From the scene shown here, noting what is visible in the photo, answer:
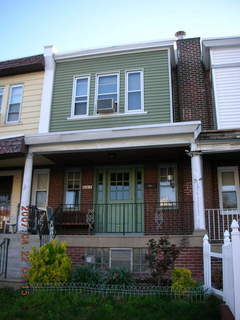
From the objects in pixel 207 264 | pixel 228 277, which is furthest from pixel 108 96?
pixel 228 277

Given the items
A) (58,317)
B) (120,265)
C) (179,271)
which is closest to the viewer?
(58,317)

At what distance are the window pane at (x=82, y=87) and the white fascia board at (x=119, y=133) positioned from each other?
2.29m

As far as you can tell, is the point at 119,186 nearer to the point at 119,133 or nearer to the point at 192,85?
the point at 119,133

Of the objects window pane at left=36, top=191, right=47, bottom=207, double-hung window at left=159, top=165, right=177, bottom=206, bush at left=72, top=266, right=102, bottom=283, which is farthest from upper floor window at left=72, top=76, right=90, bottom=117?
bush at left=72, top=266, right=102, bottom=283

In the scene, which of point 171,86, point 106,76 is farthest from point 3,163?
point 171,86

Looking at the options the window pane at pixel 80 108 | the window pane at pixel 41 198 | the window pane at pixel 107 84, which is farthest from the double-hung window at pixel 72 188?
the window pane at pixel 107 84

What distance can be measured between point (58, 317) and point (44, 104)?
739 cm

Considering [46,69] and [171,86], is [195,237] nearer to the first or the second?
[171,86]

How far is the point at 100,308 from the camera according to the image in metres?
5.64

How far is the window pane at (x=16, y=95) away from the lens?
38.0 ft

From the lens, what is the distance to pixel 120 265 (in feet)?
28.0

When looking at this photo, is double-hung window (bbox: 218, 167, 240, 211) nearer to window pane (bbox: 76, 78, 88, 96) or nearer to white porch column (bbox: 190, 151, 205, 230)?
white porch column (bbox: 190, 151, 205, 230)

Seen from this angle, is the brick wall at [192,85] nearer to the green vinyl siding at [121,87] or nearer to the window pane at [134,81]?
the green vinyl siding at [121,87]

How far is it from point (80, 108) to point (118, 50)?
2.36 metres
